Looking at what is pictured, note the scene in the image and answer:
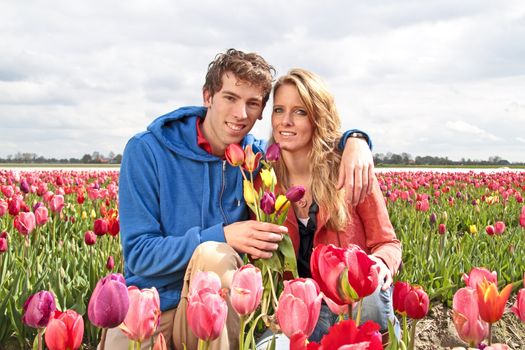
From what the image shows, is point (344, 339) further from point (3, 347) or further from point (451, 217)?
point (451, 217)

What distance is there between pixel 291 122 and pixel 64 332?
1.91 m

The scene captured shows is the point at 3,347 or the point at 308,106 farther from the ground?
the point at 308,106

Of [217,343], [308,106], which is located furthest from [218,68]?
[217,343]

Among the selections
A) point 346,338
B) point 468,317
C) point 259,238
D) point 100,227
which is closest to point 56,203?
point 100,227

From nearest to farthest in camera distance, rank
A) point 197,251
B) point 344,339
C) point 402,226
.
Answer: point 344,339 → point 197,251 → point 402,226

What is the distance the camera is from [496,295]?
161cm

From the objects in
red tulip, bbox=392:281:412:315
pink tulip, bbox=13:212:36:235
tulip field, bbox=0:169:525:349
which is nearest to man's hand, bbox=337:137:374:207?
tulip field, bbox=0:169:525:349

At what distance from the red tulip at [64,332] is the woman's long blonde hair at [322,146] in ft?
5.67

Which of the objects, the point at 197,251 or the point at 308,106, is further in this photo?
the point at 308,106

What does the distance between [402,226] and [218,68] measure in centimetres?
365

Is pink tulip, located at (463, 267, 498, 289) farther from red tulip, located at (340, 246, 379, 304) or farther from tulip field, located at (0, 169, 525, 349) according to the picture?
red tulip, located at (340, 246, 379, 304)

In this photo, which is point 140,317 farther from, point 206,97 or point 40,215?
point 40,215

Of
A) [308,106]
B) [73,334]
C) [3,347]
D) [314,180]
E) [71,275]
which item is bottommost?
[3,347]

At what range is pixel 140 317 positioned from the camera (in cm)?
153
